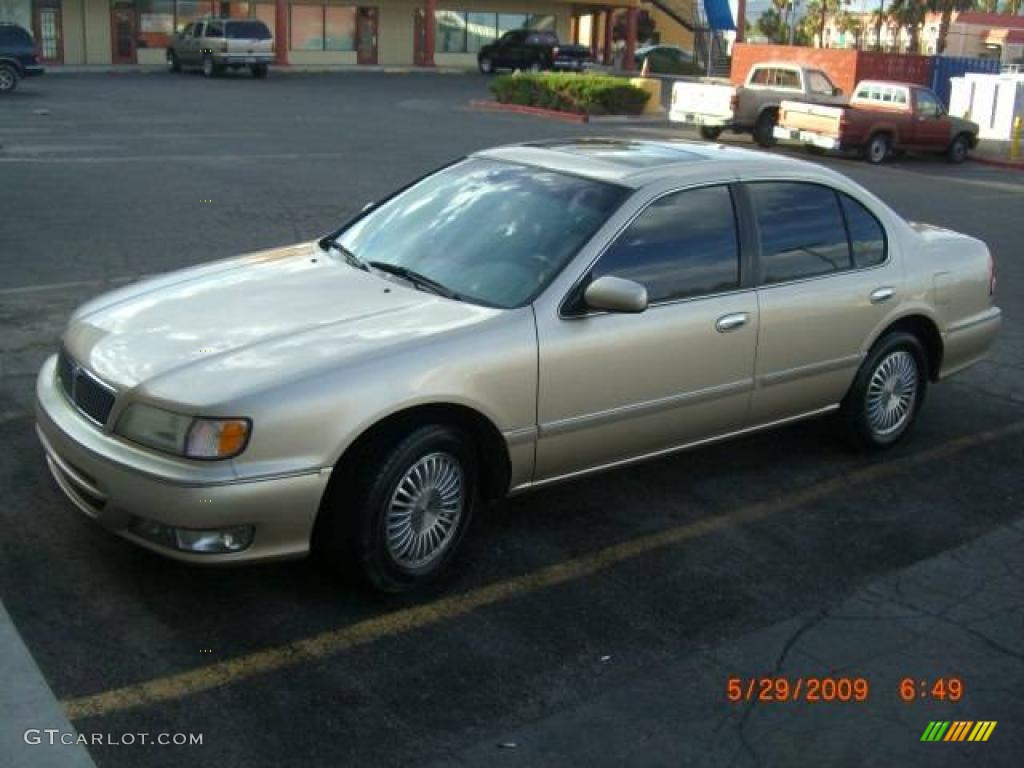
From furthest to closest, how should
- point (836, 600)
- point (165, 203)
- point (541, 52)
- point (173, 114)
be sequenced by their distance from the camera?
1. point (541, 52)
2. point (173, 114)
3. point (165, 203)
4. point (836, 600)

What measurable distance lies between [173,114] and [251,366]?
23.4 metres

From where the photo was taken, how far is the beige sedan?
425 centimetres

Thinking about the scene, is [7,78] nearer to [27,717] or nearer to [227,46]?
[227,46]

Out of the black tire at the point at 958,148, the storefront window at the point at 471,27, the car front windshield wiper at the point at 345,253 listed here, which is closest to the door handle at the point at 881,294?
the car front windshield wiper at the point at 345,253

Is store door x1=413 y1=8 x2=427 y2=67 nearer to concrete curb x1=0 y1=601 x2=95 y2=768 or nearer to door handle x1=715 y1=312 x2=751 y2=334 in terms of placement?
door handle x1=715 y1=312 x2=751 y2=334

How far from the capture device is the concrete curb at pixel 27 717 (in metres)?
3.53

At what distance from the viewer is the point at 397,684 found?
407 cm

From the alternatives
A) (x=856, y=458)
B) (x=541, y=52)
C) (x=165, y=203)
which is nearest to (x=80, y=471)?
(x=856, y=458)

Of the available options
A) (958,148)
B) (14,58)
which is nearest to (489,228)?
(958,148)

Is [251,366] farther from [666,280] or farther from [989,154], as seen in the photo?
[989,154]

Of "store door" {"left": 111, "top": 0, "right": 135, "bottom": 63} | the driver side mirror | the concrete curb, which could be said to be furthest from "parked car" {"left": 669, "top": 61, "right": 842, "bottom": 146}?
"store door" {"left": 111, "top": 0, "right": 135, "bottom": 63}

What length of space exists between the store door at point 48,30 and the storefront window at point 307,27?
28.7 feet

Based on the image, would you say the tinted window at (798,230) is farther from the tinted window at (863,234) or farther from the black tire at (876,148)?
the black tire at (876,148)

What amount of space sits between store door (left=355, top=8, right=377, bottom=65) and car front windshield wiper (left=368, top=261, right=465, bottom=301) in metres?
46.1
